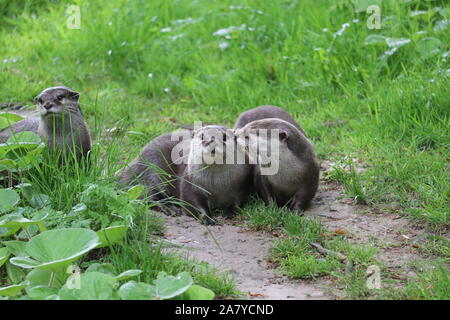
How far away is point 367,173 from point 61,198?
1.86 metres

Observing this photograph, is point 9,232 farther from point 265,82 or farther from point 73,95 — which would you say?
point 265,82

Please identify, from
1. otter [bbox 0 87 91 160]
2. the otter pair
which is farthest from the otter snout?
the otter pair

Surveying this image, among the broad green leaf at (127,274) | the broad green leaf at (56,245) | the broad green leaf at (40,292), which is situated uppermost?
the broad green leaf at (56,245)

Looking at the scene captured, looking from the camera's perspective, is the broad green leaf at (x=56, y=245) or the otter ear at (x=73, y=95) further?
the otter ear at (x=73, y=95)

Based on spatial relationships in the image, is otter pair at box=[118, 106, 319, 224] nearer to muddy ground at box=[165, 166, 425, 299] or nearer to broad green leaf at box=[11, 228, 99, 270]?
muddy ground at box=[165, 166, 425, 299]

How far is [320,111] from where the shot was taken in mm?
5016

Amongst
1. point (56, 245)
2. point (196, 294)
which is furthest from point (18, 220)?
point (196, 294)

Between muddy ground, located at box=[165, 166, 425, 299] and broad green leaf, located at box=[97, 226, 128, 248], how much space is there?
1.17 ft

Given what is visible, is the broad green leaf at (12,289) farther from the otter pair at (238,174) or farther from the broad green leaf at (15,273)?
the otter pair at (238,174)

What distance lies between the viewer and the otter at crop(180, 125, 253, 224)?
3760mm

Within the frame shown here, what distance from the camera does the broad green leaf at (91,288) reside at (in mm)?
2549

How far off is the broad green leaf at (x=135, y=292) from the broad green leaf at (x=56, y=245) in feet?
0.86

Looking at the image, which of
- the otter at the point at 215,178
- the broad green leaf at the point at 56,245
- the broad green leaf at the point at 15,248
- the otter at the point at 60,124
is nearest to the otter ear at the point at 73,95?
the otter at the point at 60,124
